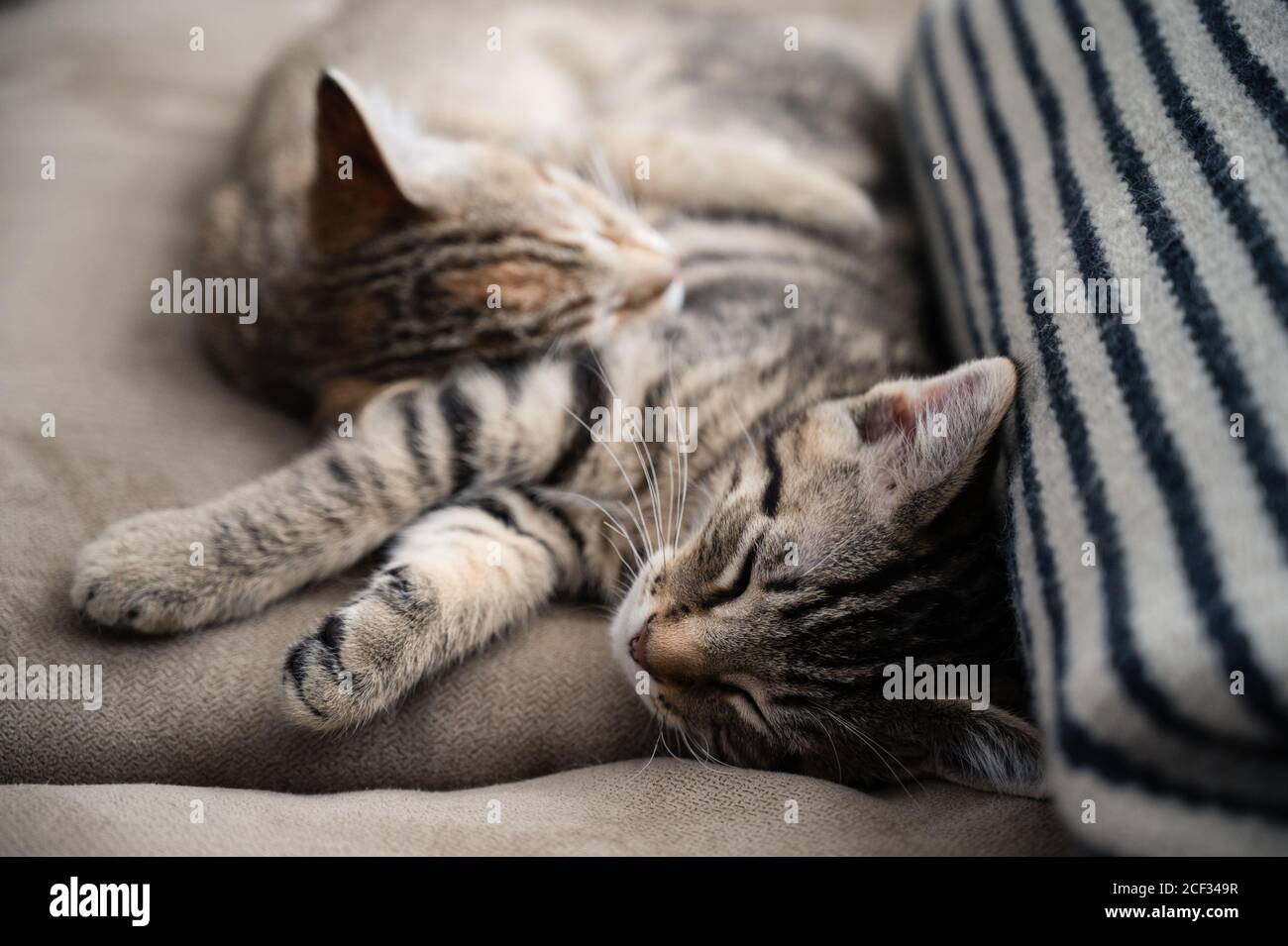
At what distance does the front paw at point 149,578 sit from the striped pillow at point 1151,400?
0.91 meters

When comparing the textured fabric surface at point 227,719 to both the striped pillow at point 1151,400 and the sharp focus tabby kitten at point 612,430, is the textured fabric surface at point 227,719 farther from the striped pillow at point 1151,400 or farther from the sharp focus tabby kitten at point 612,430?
the striped pillow at point 1151,400

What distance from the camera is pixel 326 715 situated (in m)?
1.00

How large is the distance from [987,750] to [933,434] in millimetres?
330

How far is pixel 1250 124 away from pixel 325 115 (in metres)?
1.09

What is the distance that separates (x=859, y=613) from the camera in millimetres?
963

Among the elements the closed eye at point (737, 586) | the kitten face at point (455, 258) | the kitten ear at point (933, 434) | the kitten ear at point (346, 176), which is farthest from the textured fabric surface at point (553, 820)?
the kitten ear at point (346, 176)

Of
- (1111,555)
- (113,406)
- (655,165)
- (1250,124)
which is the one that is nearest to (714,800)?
(1111,555)

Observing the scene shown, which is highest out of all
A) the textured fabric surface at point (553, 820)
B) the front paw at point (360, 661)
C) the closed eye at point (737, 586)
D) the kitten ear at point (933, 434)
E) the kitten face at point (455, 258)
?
the kitten face at point (455, 258)

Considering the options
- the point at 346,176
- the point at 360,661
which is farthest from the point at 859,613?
the point at 346,176

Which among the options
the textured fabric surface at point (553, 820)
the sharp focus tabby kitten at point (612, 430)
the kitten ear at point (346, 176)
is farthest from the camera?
the kitten ear at point (346, 176)

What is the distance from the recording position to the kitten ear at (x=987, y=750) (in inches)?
35.8

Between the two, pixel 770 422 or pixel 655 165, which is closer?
pixel 770 422

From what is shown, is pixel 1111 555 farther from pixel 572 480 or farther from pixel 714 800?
pixel 572 480

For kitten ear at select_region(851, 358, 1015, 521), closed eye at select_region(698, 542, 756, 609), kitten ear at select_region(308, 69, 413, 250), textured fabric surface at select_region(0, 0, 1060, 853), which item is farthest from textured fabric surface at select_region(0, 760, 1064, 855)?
kitten ear at select_region(308, 69, 413, 250)
